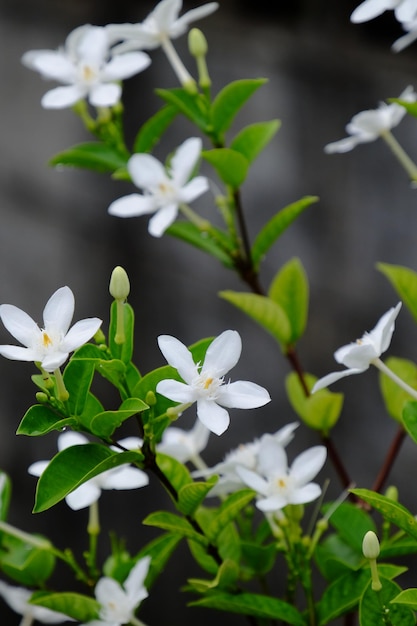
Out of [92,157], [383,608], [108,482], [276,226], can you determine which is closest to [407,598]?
[383,608]

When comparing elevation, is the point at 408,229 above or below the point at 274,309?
below

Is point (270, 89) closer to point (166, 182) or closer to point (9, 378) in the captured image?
point (9, 378)

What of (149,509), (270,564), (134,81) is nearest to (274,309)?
(270,564)

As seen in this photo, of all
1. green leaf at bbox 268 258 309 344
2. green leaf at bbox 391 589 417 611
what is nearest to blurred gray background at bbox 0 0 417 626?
green leaf at bbox 268 258 309 344

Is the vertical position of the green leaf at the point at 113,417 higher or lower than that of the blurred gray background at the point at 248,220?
higher

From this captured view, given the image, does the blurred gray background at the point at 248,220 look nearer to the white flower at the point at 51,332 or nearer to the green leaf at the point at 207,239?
the green leaf at the point at 207,239

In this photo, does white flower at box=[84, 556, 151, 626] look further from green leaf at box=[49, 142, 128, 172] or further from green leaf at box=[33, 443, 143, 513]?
green leaf at box=[49, 142, 128, 172]

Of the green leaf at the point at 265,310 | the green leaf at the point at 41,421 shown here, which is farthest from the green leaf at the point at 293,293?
the green leaf at the point at 41,421

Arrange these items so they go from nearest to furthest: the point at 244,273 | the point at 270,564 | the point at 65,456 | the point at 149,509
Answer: the point at 65,456 → the point at 270,564 → the point at 244,273 → the point at 149,509
